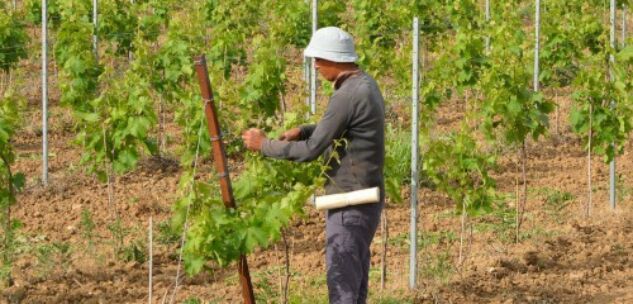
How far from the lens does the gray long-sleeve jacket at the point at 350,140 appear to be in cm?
485

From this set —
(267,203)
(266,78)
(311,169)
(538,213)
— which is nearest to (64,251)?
(266,78)

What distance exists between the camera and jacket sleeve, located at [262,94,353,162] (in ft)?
15.9

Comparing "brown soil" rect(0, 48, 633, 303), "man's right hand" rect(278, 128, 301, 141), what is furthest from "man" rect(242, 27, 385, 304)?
"brown soil" rect(0, 48, 633, 303)

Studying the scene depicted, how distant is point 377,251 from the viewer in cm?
825

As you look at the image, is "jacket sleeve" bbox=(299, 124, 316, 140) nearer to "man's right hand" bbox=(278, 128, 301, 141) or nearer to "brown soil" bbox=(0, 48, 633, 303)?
"man's right hand" bbox=(278, 128, 301, 141)

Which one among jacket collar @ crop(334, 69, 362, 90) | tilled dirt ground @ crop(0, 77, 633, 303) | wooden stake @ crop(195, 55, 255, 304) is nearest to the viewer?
wooden stake @ crop(195, 55, 255, 304)

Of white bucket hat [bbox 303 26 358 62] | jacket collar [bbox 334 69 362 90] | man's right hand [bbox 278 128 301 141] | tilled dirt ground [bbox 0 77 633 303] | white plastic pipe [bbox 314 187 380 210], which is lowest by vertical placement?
tilled dirt ground [bbox 0 77 633 303]

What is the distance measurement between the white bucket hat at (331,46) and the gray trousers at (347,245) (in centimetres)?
70

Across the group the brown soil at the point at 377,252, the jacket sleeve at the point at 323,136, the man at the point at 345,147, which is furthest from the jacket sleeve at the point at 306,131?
the brown soil at the point at 377,252

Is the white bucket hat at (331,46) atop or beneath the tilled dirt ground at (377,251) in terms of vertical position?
atop

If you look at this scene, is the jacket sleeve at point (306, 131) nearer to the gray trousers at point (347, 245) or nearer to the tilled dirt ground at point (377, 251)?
the gray trousers at point (347, 245)

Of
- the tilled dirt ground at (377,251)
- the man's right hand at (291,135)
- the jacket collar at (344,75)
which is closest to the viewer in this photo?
the jacket collar at (344,75)

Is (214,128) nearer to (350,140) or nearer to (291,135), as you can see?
(291,135)

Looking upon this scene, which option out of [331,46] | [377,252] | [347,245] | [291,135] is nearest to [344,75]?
[331,46]
